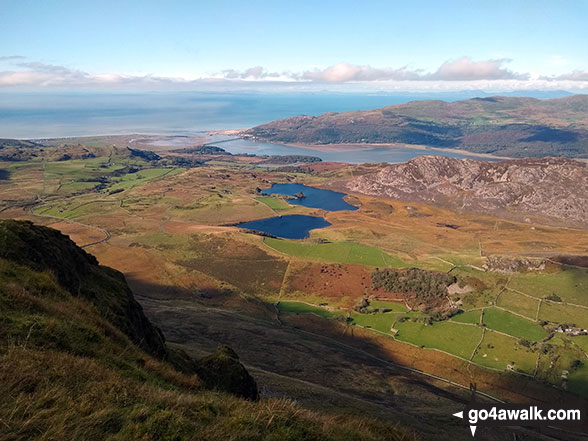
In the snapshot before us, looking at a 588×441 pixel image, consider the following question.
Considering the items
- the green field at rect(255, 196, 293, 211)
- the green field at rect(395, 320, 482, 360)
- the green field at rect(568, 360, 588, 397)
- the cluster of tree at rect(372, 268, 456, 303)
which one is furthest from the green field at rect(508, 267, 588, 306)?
the green field at rect(255, 196, 293, 211)

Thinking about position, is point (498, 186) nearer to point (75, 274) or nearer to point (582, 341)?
point (582, 341)

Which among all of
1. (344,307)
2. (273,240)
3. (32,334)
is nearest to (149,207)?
(273,240)

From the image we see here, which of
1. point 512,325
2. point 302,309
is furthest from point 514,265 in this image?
point 302,309

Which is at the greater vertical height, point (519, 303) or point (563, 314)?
point (519, 303)

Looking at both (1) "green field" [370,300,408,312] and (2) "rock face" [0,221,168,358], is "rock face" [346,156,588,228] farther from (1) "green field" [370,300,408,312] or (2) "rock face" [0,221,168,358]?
(2) "rock face" [0,221,168,358]

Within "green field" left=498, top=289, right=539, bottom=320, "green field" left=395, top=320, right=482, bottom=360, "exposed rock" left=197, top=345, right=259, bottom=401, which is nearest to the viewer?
"exposed rock" left=197, top=345, right=259, bottom=401
